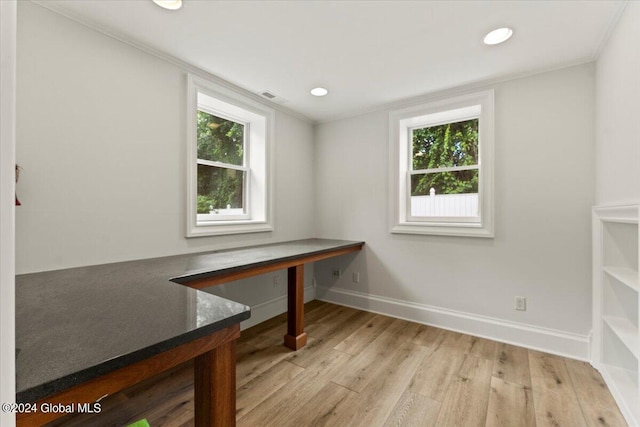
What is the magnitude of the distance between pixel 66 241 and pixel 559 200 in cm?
352

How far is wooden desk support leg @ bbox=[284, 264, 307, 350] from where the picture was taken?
2.33 meters

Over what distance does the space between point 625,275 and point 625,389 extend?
68 cm

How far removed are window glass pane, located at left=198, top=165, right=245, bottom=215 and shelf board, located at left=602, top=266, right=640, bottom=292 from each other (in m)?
2.98

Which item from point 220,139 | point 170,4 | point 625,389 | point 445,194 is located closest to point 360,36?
point 170,4

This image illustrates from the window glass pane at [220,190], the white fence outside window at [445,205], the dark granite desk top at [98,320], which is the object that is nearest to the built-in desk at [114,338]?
the dark granite desk top at [98,320]

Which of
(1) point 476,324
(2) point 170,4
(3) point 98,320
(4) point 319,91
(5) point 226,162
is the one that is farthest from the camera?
(5) point 226,162

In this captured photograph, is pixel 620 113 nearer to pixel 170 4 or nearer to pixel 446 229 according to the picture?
pixel 446 229

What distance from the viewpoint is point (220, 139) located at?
9.07 feet

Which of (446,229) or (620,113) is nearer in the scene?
(620,113)

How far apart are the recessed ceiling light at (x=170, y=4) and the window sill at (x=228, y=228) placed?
150 cm

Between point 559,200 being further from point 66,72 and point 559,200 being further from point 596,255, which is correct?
point 66,72

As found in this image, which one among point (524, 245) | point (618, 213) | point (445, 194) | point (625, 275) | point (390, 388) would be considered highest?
point (445, 194)

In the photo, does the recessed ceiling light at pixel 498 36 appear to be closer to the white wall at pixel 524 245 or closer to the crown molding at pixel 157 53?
the white wall at pixel 524 245

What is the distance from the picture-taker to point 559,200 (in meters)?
Result: 2.22
